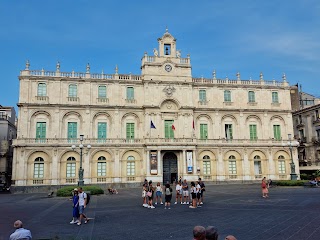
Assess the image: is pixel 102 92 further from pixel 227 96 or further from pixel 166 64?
pixel 227 96

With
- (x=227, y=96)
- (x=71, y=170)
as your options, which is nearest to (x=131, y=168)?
(x=71, y=170)

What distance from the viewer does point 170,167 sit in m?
46.7

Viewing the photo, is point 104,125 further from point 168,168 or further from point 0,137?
point 0,137

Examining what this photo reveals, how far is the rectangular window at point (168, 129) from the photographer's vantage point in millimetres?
46969

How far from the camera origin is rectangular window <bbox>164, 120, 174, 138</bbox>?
1849 inches

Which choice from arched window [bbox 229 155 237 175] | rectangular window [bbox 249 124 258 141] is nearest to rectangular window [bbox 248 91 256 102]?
rectangular window [bbox 249 124 258 141]

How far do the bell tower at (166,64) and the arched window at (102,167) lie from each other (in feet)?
43.5

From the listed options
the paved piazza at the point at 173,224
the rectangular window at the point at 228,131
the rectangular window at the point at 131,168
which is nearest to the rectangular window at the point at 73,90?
the rectangular window at the point at 131,168

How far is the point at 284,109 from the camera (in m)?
52.3

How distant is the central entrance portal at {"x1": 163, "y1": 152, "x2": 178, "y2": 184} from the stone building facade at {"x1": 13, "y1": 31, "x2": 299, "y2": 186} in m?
0.15

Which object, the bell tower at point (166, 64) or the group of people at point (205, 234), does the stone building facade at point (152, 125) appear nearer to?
the bell tower at point (166, 64)

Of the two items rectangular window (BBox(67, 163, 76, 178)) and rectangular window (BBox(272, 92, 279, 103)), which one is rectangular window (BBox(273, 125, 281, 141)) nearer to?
rectangular window (BBox(272, 92, 279, 103))

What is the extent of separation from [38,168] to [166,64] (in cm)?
2354

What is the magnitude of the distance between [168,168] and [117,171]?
7.53m
